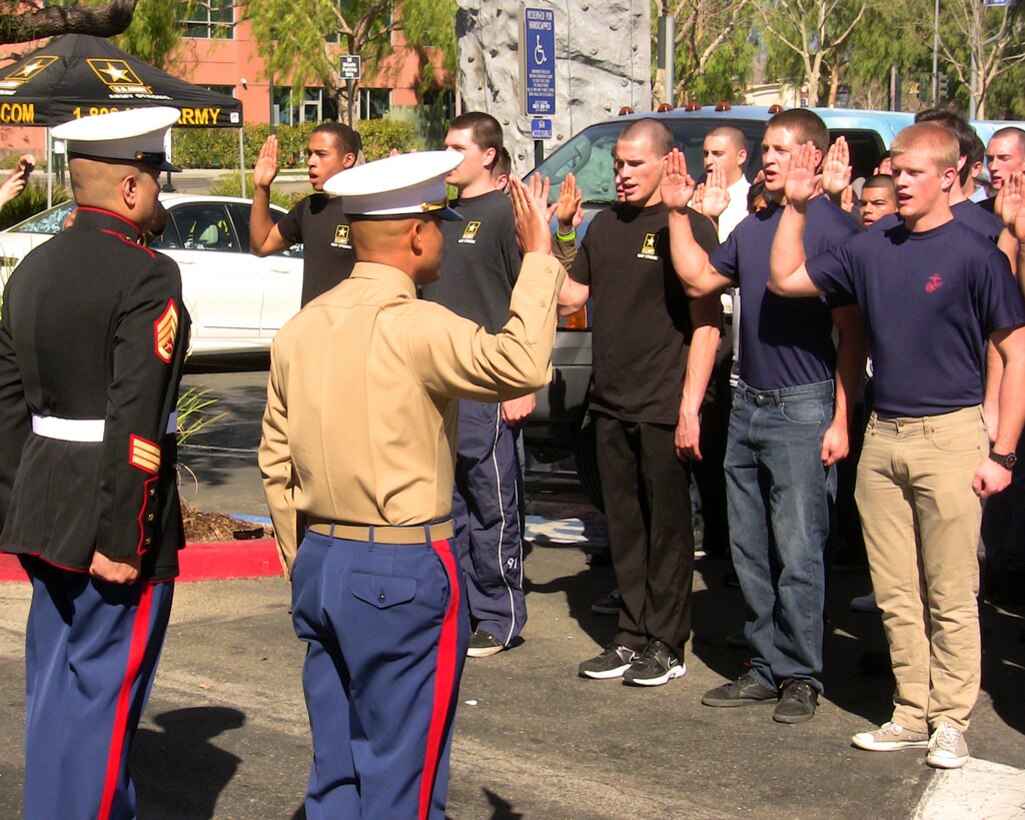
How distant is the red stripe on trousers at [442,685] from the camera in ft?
11.3

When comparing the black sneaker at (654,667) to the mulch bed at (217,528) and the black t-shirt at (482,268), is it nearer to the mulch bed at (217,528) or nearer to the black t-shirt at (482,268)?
the black t-shirt at (482,268)

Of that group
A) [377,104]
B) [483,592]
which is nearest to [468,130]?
[483,592]

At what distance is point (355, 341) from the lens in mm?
3438

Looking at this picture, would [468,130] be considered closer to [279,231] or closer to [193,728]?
[279,231]

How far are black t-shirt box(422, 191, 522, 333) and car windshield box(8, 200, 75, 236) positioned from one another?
8.54 meters

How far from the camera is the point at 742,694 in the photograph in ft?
18.6

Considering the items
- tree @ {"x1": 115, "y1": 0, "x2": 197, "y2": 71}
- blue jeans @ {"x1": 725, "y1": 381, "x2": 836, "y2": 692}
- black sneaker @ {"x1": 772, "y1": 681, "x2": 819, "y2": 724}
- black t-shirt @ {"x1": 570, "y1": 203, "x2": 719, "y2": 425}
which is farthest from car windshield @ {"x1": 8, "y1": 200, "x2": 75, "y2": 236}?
tree @ {"x1": 115, "y1": 0, "x2": 197, "y2": 71}

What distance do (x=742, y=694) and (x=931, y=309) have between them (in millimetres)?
1696

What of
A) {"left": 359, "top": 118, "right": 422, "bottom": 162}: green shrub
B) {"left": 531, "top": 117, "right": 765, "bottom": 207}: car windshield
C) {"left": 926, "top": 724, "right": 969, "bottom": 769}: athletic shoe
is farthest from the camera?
{"left": 359, "top": 118, "right": 422, "bottom": 162}: green shrub

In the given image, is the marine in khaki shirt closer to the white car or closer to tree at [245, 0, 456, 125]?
the white car

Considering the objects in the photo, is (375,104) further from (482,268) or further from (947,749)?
(947,749)

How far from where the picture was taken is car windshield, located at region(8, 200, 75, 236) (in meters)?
13.9

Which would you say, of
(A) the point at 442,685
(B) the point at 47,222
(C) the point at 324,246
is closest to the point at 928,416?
(A) the point at 442,685

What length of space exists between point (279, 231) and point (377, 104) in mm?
55555
